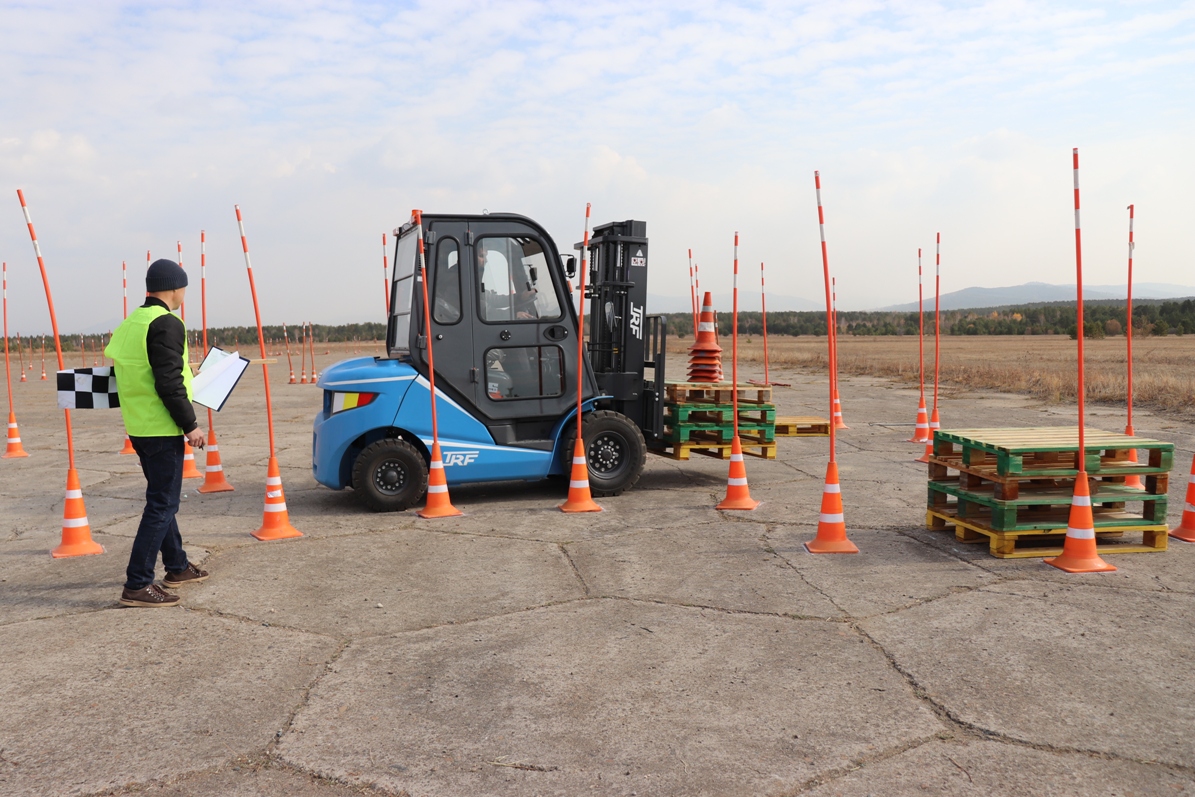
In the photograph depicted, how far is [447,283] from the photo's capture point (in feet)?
27.0

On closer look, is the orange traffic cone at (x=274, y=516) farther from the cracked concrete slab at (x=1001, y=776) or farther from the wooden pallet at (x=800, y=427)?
the cracked concrete slab at (x=1001, y=776)

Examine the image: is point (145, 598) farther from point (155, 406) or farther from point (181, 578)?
point (155, 406)

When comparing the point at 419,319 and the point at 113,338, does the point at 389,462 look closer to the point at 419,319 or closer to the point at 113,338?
the point at 419,319

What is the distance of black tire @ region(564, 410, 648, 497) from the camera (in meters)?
8.66

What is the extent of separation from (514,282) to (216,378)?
297cm

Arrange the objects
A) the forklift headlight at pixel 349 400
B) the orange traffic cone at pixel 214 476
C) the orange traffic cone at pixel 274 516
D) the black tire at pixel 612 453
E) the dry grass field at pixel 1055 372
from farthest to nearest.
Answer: the dry grass field at pixel 1055 372 < the orange traffic cone at pixel 214 476 < the black tire at pixel 612 453 < the forklift headlight at pixel 349 400 < the orange traffic cone at pixel 274 516

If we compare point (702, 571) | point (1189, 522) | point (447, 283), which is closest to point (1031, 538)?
point (1189, 522)

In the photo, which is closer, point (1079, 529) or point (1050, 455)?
point (1079, 529)

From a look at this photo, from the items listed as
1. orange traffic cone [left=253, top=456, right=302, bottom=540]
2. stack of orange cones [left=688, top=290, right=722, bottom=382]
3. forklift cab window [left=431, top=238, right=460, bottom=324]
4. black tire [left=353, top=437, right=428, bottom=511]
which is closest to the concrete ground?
orange traffic cone [left=253, top=456, right=302, bottom=540]

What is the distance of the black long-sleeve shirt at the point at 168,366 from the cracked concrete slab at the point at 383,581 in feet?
4.00

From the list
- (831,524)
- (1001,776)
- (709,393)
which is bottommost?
(1001,776)

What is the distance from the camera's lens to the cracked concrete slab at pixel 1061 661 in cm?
372

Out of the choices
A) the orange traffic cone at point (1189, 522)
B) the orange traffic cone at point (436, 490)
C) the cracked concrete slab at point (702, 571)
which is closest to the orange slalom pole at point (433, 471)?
the orange traffic cone at point (436, 490)

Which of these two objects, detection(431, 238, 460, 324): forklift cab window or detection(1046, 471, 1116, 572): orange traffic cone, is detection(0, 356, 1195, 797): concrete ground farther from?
detection(431, 238, 460, 324): forklift cab window
